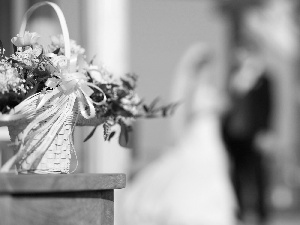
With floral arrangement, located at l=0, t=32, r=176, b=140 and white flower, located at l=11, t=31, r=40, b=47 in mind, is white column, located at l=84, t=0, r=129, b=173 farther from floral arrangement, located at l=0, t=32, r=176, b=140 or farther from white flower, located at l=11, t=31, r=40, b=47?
white flower, located at l=11, t=31, r=40, b=47

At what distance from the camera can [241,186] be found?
8203 mm

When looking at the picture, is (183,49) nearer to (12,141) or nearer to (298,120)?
(298,120)

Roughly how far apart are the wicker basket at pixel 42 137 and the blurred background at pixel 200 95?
605mm

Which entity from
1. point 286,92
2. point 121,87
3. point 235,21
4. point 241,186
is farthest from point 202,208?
point 286,92

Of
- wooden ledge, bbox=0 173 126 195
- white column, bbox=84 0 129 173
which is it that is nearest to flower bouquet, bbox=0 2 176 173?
wooden ledge, bbox=0 173 126 195

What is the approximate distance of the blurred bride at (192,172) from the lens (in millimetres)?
7539

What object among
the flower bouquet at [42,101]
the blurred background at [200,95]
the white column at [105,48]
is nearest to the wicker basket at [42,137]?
the flower bouquet at [42,101]

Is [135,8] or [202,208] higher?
[135,8]

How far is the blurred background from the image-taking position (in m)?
4.80

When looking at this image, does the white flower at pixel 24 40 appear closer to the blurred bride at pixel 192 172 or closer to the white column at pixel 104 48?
the white column at pixel 104 48

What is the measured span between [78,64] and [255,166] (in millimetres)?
6488

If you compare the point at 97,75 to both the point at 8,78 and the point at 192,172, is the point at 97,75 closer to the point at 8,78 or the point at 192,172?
the point at 8,78

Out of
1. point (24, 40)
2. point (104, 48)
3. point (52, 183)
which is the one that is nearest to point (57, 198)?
point (52, 183)

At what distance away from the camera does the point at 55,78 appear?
5.84 feet
